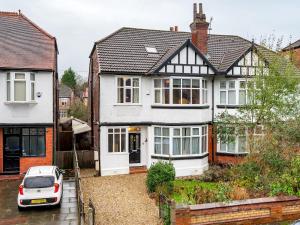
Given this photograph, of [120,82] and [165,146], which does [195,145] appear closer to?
[165,146]

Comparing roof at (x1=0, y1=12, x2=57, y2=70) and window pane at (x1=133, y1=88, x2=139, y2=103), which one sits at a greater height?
roof at (x1=0, y1=12, x2=57, y2=70)

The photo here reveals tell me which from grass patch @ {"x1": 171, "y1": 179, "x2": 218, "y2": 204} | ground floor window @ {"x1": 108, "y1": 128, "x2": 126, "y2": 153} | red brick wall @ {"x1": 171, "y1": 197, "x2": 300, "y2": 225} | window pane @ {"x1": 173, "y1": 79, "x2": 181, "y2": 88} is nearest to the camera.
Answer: red brick wall @ {"x1": 171, "y1": 197, "x2": 300, "y2": 225}

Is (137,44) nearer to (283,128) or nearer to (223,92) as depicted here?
(223,92)

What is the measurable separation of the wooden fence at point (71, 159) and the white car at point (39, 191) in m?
8.20

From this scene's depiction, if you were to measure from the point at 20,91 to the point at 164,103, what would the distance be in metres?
8.91

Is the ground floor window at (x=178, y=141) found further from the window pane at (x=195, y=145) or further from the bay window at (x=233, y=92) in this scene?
the bay window at (x=233, y=92)

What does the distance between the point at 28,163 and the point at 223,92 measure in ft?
44.9

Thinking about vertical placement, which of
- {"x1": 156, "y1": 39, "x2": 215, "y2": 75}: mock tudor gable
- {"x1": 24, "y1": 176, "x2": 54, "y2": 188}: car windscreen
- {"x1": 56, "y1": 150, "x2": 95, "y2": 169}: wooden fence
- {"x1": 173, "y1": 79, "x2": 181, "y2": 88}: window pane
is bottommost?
{"x1": 56, "y1": 150, "x2": 95, "y2": 169}: wooden fence

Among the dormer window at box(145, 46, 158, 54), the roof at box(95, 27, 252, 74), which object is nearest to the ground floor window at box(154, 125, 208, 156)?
the roof at box(95, 27, 252, 74)

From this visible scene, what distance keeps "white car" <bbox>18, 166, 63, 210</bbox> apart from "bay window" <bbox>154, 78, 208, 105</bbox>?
928 centimetres

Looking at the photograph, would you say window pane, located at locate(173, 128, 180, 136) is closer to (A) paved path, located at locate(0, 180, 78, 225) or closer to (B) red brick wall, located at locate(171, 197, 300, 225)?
(A) paved path, located at locate(0, 180, 78, 225)

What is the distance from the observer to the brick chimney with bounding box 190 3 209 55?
23172 millimetres

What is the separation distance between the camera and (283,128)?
15.5m

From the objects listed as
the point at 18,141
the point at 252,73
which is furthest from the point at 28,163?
the point at 252,73
